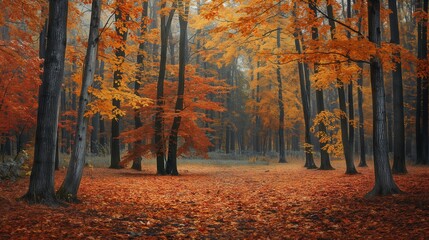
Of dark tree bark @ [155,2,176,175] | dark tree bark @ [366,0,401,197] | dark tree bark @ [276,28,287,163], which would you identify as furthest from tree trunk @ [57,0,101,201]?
dark tree bark @ [276,28,287,163]

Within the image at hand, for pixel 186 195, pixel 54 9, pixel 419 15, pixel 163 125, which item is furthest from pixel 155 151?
pixel 419 15

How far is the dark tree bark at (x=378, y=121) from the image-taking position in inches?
320

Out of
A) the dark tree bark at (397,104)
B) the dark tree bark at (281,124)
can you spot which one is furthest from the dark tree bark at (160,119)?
the dark tree bark at (281,124)

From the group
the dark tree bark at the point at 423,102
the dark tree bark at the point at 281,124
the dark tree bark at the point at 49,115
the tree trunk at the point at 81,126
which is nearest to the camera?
the dark tree bark at the point at 49,115

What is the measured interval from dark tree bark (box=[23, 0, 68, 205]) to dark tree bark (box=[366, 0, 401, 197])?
24.9ft

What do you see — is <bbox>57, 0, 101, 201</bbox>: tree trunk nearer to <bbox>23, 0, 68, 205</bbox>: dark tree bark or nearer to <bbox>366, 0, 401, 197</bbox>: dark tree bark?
<bbox>23, 0, 68, 205</bbox>: dark tree bark

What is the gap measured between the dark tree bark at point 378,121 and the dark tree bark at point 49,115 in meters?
7.58

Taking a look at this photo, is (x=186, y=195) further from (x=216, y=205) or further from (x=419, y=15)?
(x=419, y=15)

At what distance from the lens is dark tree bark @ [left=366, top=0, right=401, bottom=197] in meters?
8.14

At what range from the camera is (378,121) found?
27.4ft

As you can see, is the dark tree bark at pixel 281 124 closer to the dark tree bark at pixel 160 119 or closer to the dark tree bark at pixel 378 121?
the dark tree bark at pixel 160 119

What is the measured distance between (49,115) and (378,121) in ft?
26.1

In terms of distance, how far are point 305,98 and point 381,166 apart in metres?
12.7

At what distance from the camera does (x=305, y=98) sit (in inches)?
810
